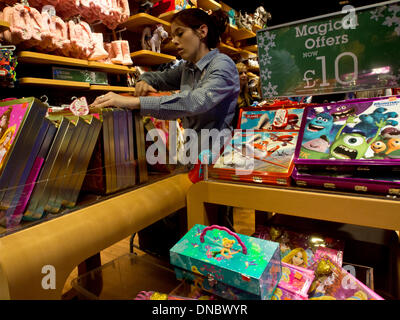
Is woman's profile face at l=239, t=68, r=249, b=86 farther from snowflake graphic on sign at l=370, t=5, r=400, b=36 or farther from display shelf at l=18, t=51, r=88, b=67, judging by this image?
snowflake graphic on sign at l=370, t=5, r=400, b=36

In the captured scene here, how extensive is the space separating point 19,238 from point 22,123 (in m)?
0.27

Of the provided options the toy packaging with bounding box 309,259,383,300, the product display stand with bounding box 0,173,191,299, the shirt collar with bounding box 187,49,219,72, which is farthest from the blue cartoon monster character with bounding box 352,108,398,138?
the shirt collar with bounding box 187,49,219,72

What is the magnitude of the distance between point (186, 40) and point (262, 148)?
2.30 feet

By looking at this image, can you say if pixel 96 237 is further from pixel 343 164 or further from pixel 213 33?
pixel 213 33

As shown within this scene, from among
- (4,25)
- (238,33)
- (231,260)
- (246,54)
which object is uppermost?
(238,33)

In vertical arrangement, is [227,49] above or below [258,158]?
above

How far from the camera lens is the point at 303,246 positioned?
0.97 metres

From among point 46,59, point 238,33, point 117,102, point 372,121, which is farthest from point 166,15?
point 372,121

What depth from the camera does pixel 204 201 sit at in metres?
0.94

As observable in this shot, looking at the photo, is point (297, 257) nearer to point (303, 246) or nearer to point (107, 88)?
point (303, 246)

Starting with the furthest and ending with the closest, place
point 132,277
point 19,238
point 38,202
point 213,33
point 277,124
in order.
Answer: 1. point 213,33
2. point 132,277
3. point 277,124
4. point 38,202
5. point 19,238

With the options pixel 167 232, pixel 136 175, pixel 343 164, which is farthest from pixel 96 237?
pixel 167 232

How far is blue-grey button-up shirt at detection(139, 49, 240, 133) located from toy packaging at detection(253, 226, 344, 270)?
20.9 inches

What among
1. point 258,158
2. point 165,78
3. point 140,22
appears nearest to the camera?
point 258,158
